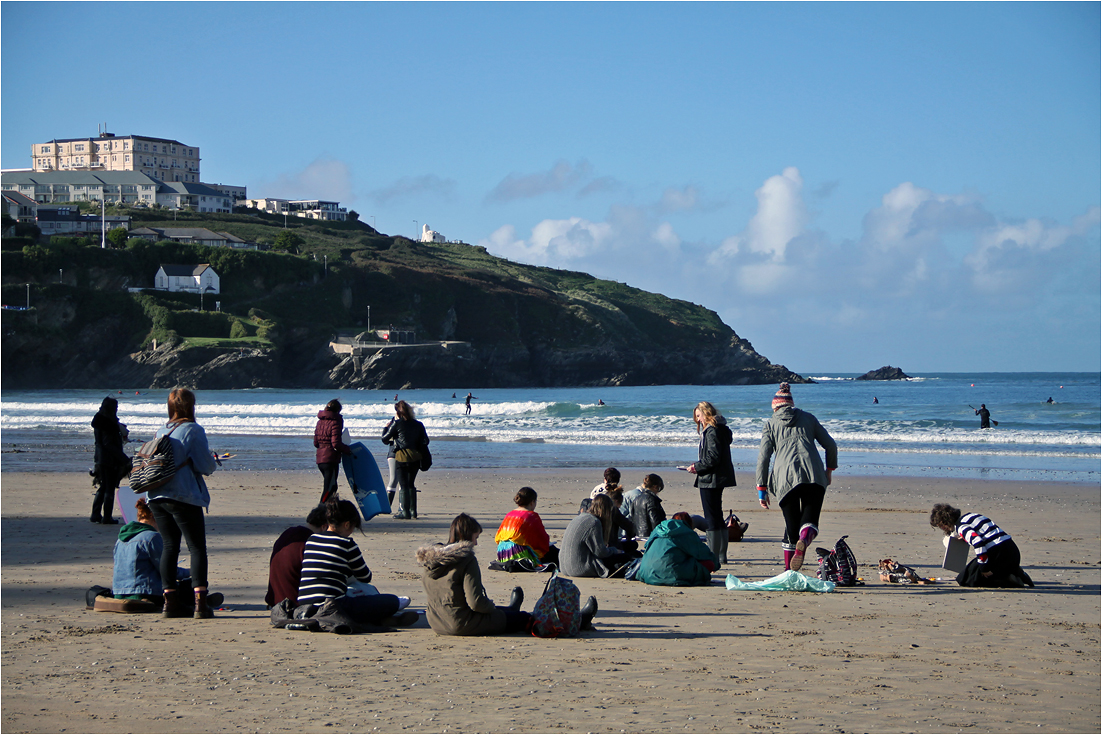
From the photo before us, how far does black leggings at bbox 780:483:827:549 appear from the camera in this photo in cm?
812

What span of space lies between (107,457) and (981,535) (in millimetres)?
9809

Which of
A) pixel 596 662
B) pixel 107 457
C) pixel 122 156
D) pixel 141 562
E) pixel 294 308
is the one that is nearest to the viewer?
pixel 596 662

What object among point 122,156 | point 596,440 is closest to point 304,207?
point 122,156

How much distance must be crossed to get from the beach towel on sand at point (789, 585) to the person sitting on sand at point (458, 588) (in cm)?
272

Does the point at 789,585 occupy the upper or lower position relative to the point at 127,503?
lower

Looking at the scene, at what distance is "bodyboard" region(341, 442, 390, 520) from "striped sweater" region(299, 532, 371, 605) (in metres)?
5.30

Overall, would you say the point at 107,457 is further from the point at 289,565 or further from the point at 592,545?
the point at 592,545

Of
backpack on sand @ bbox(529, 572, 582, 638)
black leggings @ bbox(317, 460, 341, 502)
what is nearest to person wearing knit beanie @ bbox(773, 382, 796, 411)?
backpack on sand @ bbox(529, 572, 582, 638)

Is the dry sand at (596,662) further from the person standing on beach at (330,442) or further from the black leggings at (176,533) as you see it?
the person standing on beach at (330,442)

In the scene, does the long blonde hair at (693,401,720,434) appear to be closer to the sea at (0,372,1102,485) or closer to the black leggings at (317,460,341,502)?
the black leggings at (317,460,341,502)

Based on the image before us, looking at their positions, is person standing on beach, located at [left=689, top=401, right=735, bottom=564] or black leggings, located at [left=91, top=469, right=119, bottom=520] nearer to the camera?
person standing on beach, located at [left=689, top=401, right=735, bottom=564]

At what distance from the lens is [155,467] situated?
19.9ft

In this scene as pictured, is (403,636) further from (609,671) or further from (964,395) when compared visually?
(964,395)

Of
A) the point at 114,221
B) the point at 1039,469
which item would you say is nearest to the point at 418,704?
the point at 1039,469
